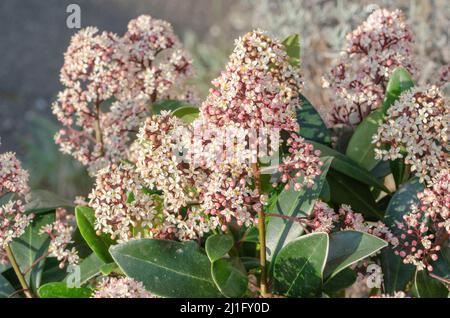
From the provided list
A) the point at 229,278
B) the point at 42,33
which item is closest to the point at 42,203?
the point at 229,278

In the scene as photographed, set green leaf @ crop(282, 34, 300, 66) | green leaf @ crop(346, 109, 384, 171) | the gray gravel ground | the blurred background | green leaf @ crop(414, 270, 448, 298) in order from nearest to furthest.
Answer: green leaf @ crop(414, 270, 448, 298) → green leaf @ crop(346, 109, 384, 171) → green leaf @ crop(282, 34, 300, 66) → the blurred background → the gray gravel ground

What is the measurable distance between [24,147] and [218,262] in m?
3.53

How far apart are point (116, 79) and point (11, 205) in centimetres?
43

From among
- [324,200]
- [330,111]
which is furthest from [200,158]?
[330,111]

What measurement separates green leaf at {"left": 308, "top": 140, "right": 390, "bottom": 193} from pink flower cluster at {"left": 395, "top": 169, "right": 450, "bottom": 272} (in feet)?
0.49

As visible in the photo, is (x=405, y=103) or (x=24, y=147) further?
(x=24, y=147)

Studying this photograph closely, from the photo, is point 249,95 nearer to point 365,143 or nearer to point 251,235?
point 251,235

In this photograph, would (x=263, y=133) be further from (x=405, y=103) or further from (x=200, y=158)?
(x=405, y=103)

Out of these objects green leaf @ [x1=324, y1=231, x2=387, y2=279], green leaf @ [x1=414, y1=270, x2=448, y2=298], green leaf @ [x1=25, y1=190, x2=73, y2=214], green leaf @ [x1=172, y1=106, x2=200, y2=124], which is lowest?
green leaf @ [x1=414, y1=270, x2=448, y2=298]

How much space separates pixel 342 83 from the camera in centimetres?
177

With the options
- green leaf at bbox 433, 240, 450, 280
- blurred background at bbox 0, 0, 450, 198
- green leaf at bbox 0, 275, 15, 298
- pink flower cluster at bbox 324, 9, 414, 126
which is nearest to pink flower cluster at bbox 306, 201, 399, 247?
green leaf at bbox 433, 240, 450, 280

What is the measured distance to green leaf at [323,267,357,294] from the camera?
151cm

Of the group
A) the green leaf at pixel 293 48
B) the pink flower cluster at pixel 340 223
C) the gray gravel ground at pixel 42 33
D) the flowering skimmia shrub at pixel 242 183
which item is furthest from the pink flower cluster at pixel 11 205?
the gray gravel ground at pixel 42 33

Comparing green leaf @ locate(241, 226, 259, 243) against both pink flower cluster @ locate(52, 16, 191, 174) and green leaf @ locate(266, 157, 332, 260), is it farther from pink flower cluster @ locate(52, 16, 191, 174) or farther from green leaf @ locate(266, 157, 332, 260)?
pink flower cluster @ locate(52, 16, 191, 174)
